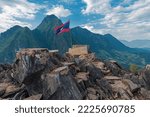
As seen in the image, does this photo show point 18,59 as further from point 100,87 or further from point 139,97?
point 139,97

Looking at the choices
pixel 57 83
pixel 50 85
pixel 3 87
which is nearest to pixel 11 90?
pixel 3 87

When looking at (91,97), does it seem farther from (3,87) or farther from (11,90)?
(3,87)

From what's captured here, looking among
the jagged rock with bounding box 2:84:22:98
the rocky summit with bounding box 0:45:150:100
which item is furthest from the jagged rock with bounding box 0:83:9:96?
the jagged rock with bounding box 2:84:22:98

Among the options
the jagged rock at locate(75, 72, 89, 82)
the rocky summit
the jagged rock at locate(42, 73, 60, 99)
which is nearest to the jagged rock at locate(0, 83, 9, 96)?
the rocky summit

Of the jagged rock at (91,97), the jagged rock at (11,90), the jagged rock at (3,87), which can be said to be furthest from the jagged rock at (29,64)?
the jagged rock at (91,97)

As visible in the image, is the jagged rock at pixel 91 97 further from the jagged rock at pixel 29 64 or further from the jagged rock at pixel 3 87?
the jagged rock at pixel 3 87

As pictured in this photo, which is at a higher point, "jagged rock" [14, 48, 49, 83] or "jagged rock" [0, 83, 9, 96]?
"jagged rock" [14, 48, 49, 83]

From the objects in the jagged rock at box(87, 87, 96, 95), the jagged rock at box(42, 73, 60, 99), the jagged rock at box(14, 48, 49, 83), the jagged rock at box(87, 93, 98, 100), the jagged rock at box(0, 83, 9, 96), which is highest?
the jagged rock at box(14, 48, 49, 83)

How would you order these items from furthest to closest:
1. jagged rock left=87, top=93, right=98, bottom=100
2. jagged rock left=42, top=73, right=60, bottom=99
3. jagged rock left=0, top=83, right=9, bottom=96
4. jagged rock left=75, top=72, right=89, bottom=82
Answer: jagged rock left=75, top=72, right=89, bottom=82 → jagged rock left=0, top=83, right=9, bottom=96 → jagged rock left=87, top=93, right=98, bottom=100 → jagged rock left=42, top=73, right=60, bottom=99

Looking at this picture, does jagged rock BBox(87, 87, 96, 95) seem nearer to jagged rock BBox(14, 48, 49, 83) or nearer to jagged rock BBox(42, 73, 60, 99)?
jagged rock BBox(42, 73, 60, 99)

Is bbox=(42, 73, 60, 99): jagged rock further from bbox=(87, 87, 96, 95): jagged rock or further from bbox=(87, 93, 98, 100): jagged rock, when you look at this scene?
bbox=(87, 87, 96, 95): jagged rock

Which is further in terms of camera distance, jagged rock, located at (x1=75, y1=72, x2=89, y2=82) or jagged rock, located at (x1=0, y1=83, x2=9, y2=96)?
jagged rock, located at (x1=75, y1=72, x2=89, y2=82)

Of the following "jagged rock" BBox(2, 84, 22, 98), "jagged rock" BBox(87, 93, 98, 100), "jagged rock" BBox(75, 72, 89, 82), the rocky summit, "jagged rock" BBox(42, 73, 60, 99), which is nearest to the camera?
"jagged rock" BBox(42, 73, 60, 99)
